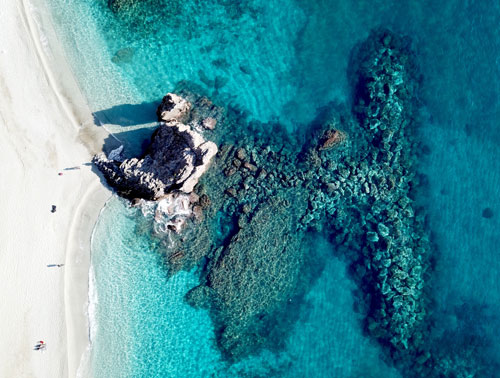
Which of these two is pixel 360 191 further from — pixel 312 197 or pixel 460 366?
pixel 460 366

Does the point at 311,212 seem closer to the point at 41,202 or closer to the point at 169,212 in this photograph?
the point at 169,212

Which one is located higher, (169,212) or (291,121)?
(291,121)

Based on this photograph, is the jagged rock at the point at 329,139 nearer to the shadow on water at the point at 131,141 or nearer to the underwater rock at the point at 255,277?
the underwater rock at the point at 255,277

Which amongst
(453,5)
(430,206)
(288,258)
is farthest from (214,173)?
(453,5)

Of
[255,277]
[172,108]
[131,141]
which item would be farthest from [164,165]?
[255,277]

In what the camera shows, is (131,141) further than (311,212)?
No

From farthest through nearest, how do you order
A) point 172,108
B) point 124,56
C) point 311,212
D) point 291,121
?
point 291,121
point 311,212
point 124,56
point 172,108

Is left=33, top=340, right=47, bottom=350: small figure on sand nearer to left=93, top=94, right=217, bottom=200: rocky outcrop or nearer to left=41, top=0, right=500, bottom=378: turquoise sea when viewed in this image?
left=41, top=0, right=500, bottom=378: turquoise sea
